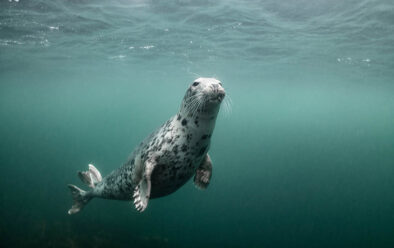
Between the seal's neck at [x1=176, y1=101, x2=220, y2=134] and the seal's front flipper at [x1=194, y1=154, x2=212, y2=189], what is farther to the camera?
the seal's front flipper at [x1=194, y1=154, x2=212, y2=189]

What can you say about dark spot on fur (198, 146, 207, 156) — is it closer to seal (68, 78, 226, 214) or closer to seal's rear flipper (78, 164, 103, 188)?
seal (68, 78, 226, 214)

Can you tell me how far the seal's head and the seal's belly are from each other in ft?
2.77

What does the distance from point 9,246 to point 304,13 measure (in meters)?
13.3

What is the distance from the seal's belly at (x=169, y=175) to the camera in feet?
13.0

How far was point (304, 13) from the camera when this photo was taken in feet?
33.9

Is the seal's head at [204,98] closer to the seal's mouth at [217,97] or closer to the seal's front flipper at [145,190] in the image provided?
the seal's mouth at [217,97]

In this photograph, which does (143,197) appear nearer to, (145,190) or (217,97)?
(145,190)

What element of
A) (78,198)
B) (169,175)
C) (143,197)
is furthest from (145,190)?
(78,198)

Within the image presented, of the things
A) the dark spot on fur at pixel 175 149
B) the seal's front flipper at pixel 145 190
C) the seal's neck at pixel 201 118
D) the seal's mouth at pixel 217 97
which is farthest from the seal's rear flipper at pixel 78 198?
the seal's mouth at pixel 217 97

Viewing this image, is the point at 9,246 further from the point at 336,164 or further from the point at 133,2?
the point at 336,164

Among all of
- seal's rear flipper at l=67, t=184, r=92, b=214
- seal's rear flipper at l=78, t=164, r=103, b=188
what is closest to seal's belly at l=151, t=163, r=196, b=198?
seal's rear flipper at l=78, t=164, r=103, b=188

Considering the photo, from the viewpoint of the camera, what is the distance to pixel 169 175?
401 centimetres

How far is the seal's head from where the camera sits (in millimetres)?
3434

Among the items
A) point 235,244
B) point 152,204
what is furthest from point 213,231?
point 152,204
